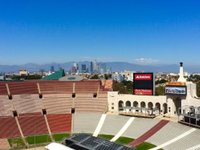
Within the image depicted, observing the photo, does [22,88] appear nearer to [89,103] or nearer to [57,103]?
[57,103]

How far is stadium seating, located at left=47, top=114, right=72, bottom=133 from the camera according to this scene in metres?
64.0

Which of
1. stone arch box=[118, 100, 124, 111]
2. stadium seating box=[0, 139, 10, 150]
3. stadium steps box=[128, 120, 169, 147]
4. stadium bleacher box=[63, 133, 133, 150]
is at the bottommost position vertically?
stadium seating box=[0, 139, 10, 150]

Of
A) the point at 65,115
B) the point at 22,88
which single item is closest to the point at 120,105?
the point at 65,115

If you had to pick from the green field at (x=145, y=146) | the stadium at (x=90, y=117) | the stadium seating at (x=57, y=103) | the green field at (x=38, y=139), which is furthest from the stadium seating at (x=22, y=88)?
the green field at (x=145, y=146)

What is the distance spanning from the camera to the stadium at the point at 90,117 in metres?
56.0

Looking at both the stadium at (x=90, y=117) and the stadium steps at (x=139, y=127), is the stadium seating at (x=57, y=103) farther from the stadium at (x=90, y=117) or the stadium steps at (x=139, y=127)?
the stadium steps at (x=139, y=127)

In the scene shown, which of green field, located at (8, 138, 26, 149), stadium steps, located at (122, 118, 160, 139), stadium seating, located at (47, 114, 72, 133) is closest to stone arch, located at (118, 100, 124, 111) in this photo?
stadium steps, located at (122, 118, 160, 139)

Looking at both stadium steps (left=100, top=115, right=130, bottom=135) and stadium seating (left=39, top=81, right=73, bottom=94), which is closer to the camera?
stadium steps (left=100, top=115, right=130, bottom=135)

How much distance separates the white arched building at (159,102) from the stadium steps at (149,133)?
4.63 meters

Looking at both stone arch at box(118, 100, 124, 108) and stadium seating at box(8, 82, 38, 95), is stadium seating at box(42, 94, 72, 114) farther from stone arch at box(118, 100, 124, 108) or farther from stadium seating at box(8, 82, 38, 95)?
stone arch at box(118, 100, 124, 108)

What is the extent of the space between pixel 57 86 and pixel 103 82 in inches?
477

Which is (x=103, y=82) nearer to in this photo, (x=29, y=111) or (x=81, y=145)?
(x=29, y=111)

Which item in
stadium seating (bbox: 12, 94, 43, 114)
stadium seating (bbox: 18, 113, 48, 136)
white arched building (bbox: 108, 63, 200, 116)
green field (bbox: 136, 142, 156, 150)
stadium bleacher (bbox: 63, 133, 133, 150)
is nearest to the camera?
stadium bleacher (bbox: 63, 133, 133, 150)

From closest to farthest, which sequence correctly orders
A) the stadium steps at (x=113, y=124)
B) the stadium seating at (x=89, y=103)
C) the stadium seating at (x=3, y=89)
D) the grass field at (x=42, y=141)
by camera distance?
the grass field at (x=42, y=141) → the stadium steps at (x=113, y=124) → the stadium seating at (x=3, y=89) → the stadium seating at (x=89, y=103)
